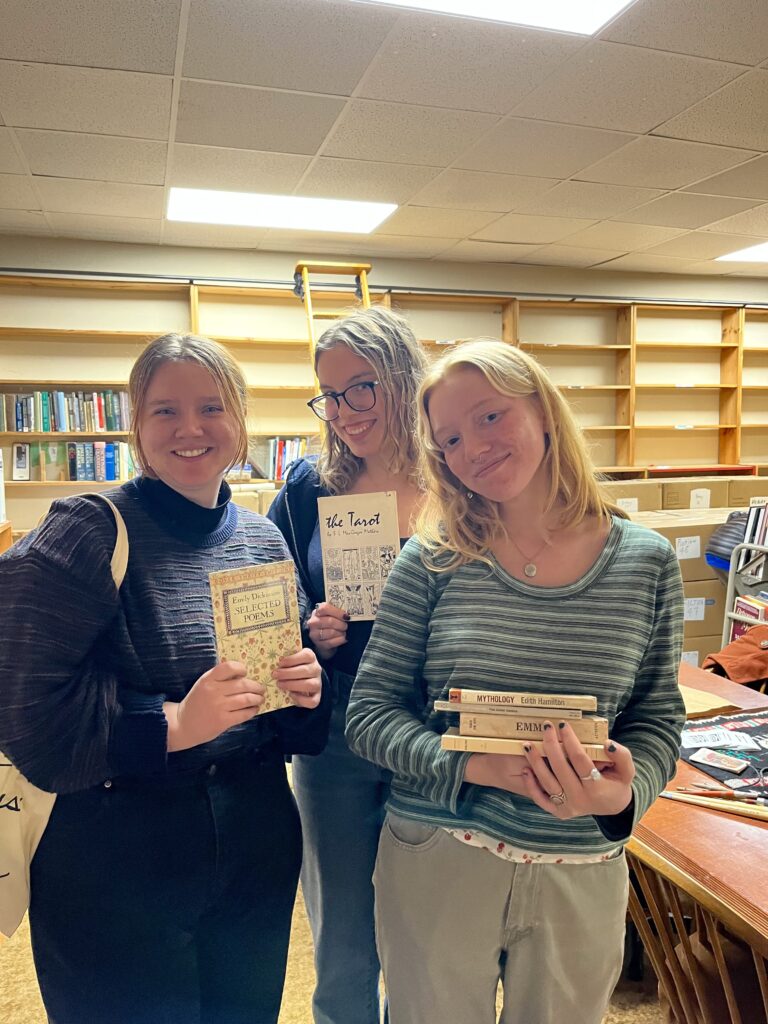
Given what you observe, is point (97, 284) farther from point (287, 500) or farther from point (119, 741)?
point (119, 741)

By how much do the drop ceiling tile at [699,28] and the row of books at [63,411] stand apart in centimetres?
365

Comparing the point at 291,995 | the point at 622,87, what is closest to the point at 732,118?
the point at 622,87

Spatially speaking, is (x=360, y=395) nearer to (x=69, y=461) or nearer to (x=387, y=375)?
(x=387, y=375)

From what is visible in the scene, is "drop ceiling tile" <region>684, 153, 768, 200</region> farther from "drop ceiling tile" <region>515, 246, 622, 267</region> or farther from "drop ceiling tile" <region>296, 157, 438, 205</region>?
"drop ceiling tile" <region>296, 157, 438, 205</region>

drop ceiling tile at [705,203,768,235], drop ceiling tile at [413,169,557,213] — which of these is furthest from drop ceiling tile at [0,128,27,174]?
drop ceiling tile at [705,203,768,235]

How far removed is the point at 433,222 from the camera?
14.3 feet

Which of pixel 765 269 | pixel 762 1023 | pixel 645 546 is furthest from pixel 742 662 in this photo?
pixel 765 269

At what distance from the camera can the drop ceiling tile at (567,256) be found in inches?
205

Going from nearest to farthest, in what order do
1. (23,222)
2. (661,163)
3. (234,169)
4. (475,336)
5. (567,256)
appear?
(234,169)
(661,163)
(23,222)
(475,336)
(567,256)

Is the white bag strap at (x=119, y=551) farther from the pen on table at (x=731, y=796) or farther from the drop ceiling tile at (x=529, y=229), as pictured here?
the drop ceiling tile at (x=529, y=229)

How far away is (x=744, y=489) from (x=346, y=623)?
10.3 feet

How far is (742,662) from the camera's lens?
→ 2.10 meters

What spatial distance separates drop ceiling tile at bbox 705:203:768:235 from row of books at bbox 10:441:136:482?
4.34 metres

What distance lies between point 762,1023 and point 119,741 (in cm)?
117
